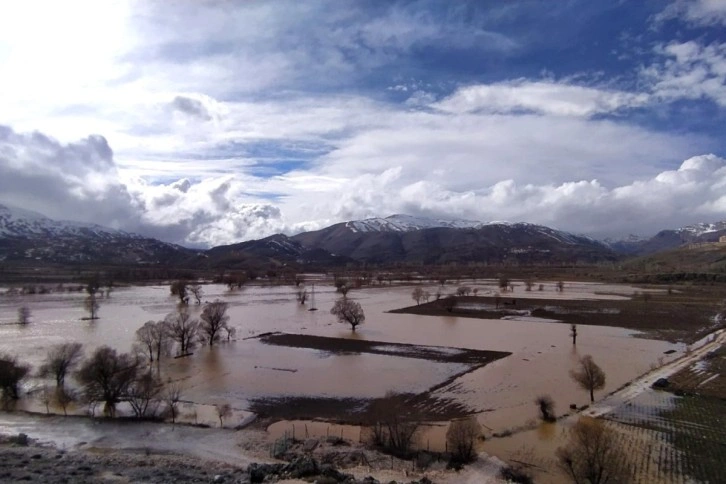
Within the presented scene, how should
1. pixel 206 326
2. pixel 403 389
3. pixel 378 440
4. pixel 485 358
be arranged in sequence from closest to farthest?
pixel 378 440
pixel 403 389
pixel 485 358
pixel 206 326

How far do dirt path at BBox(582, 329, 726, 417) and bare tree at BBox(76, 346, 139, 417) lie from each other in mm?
27636

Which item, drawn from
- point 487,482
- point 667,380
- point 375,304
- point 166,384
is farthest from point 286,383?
point 375,304

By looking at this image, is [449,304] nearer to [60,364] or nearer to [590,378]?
[590,378]

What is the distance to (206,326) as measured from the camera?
55406mm

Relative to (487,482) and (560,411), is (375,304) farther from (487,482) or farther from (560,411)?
(487,482)

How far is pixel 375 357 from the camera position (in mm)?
48094

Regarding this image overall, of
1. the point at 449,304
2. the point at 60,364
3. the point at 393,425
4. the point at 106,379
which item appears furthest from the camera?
the point at 449,304

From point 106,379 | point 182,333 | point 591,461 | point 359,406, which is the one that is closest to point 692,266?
point 182,333

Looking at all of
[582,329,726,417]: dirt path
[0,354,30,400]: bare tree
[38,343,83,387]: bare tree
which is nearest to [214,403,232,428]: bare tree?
[38,343,83,387]: bare tree

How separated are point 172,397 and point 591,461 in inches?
919

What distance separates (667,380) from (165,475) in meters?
34.3

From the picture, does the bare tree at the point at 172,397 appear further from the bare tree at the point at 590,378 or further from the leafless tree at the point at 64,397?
the bare tree at the point at 590,378

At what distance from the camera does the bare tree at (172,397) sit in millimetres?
30653

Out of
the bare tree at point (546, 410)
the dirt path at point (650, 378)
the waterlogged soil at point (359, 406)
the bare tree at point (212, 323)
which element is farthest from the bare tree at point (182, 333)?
the dirt path at point (650, 378)
